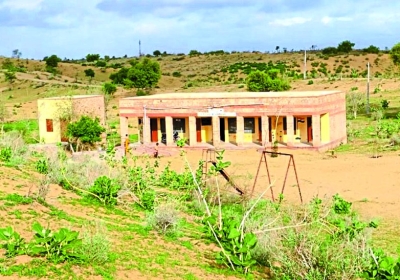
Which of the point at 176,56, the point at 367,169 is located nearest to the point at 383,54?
the point at 176,56

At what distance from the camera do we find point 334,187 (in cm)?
2642

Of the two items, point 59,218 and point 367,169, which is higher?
point 59,218

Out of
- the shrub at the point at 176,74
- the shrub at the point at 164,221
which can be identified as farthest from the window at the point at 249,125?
the shrub at the point at 176,74

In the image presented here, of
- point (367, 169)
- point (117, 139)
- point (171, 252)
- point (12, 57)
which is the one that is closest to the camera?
point (171, 252)

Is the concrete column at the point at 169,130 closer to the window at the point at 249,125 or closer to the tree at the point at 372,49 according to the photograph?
the window at the point at 249,125

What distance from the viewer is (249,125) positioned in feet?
131

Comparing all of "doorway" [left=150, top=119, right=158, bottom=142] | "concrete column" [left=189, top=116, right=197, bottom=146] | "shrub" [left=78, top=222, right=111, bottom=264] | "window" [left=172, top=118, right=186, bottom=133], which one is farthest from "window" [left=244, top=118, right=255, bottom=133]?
"shrub" [left=78, top=222, right=111, bottom=264]

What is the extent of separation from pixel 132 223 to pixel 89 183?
3.81 meters

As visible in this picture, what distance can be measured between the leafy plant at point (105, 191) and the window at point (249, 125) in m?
22.5

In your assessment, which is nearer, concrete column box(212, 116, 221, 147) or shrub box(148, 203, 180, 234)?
shrub box(148, 203, 180, 234)

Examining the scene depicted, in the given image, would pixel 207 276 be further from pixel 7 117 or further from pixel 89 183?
pixel 7 117

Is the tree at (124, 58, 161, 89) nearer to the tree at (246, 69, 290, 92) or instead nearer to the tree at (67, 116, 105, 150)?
the tree at (246, 69, 290, 92)

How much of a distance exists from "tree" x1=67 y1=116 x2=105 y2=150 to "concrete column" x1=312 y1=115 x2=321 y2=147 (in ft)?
37.8

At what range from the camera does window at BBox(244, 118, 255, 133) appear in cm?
3978
